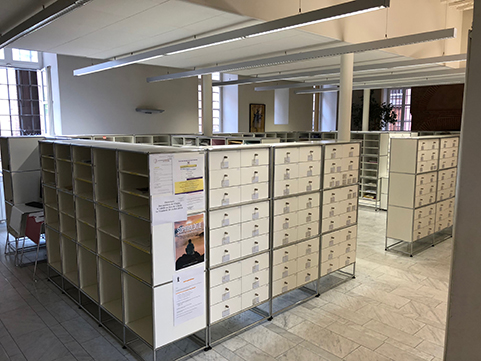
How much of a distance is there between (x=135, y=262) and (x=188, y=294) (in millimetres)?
725

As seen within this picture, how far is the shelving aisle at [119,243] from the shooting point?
3.66m

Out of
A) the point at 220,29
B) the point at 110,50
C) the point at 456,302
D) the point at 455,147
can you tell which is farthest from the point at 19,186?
the point at 455,147

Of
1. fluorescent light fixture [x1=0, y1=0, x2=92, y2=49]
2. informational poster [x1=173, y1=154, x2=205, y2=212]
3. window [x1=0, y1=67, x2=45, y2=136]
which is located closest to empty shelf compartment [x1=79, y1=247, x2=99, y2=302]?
informational poster [x1=173, y1=154, x2=205, y2=212]

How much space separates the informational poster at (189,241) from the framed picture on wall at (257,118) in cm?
1144

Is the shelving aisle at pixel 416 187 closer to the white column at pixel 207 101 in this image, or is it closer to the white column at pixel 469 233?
the white column at pixel 207 101

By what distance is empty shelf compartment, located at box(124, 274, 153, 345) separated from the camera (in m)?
3.99

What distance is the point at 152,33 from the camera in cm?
625

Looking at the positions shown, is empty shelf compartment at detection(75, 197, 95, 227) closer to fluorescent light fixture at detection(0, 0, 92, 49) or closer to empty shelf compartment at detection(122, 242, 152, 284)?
empty shelf compartment at detection(122, 242, 152, 284)

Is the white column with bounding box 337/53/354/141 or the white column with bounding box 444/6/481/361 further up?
the white column with bounding box 337/53/354/141

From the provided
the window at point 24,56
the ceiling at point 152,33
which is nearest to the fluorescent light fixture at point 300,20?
the ceiling at point 152,33

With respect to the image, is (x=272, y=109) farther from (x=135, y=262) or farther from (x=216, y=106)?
(x=135, y=262)

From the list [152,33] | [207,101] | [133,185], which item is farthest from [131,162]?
[207,101]

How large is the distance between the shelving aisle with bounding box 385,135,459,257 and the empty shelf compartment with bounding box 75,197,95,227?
17.4ft

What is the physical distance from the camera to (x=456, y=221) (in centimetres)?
130
